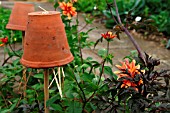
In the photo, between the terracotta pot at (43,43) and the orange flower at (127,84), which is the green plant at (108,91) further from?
the terracotta pot at (43,43)

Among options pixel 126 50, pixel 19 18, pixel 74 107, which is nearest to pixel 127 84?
pixel 74 107

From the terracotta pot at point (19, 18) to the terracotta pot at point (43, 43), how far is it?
1.94 feet

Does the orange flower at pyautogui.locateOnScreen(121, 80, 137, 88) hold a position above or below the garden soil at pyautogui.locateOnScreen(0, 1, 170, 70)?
above

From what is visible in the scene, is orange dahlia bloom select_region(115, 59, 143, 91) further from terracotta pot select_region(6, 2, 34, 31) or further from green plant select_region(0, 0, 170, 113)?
terracotta pot select_region(6, 2, 34, 31)

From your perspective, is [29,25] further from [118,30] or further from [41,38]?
[118,30]

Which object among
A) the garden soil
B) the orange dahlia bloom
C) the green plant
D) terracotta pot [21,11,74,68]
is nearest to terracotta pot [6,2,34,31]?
the green plant

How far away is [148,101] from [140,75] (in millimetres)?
139

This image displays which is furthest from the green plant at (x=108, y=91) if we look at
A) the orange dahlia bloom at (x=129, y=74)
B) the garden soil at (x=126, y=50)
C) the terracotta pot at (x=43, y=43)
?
the garden soil at (x=126, y=50)

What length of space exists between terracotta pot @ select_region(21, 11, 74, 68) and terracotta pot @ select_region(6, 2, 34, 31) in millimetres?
590

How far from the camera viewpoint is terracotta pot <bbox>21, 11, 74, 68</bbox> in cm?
139

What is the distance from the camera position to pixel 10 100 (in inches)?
80.8

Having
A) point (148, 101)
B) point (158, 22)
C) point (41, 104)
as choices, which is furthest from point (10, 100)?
point (158, 22)

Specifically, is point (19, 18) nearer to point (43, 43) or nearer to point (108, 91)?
point (43, 43)

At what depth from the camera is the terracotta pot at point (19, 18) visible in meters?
2.01
